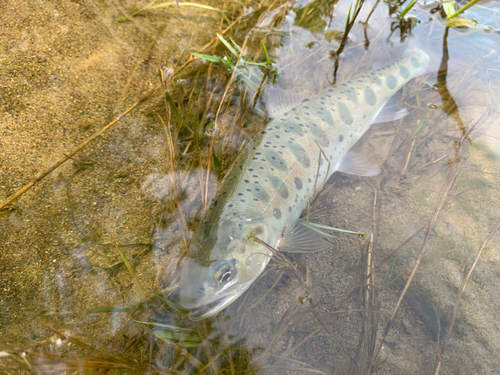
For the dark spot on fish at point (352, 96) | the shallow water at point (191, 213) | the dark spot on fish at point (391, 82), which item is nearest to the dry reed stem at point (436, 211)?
the shallow water at point (191, 213)

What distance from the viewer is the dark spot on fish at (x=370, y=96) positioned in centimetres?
383

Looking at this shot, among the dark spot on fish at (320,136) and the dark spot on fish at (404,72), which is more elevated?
the dark spot on fish at (404,72)

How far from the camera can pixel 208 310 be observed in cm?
228

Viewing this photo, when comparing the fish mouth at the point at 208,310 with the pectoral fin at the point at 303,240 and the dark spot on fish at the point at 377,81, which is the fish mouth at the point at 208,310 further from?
the dark spot on fish at the point at 377,81

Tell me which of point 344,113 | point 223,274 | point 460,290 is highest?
point 344,113

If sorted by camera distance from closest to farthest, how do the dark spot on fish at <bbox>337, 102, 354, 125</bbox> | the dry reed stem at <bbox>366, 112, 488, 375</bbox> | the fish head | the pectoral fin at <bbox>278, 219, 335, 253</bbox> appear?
the fish head < the dry reed stem at <bbox>366, 112, 488, 375</bbox> < the pectoral fin at <bbox>278, 219, 335, 253</bbox> < the dark spot on fish at <bbox>337, 102, 354, 125</bbox>

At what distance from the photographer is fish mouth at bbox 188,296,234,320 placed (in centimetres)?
225

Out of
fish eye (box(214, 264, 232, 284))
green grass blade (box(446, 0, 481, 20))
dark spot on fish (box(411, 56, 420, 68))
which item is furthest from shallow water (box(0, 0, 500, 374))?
green grass blade (box(446, 0, 481, 20))

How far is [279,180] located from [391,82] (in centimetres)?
247

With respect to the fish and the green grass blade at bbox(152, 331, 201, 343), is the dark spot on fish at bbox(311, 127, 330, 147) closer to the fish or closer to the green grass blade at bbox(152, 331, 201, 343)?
the fish

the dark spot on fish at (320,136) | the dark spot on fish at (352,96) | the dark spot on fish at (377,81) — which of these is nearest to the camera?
the dark spot on fish at (320,136)

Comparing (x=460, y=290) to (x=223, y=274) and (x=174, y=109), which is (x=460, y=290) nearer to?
(x=223, y=274)

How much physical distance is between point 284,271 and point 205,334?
36.2 inches

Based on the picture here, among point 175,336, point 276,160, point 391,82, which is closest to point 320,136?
point 276,160
